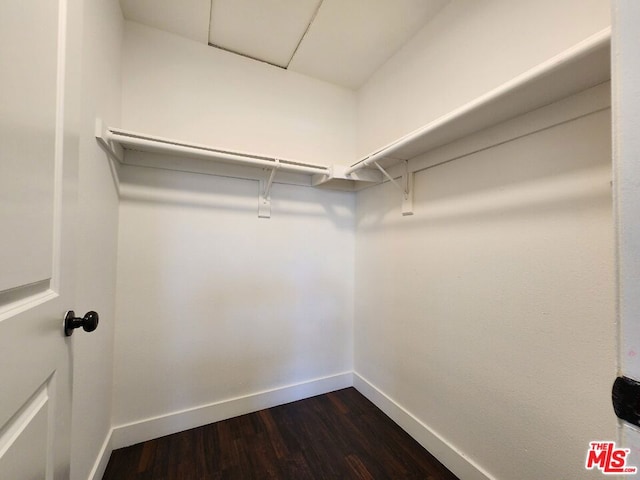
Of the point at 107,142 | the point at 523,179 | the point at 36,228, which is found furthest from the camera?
the point at 107,142

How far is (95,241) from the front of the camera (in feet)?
3.67

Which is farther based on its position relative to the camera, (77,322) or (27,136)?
(77,322)

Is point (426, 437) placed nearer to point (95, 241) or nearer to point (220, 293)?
point (220, 293)

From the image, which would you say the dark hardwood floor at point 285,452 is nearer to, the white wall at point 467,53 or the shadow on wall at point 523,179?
the shadow on wall at point 523,179

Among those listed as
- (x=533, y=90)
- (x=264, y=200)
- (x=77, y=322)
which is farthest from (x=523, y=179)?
(x=77, y=322)

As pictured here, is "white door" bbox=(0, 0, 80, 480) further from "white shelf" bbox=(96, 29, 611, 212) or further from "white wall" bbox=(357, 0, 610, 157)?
"white wall" bbox=(357, 0, 610, 157)

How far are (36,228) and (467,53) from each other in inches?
70.1

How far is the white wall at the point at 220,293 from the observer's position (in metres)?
1.50

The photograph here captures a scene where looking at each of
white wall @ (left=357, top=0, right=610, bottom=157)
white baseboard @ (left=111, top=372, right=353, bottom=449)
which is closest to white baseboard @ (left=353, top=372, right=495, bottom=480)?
white baseboard @ (left=111, top=372, right=353, bottom=449)

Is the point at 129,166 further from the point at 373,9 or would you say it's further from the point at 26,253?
the point at 373,9

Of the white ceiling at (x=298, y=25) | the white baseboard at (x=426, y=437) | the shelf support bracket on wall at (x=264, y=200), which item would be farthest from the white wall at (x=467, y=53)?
the white baseboard at (x=426, y=437)

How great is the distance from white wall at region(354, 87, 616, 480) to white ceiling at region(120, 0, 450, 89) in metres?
0.85

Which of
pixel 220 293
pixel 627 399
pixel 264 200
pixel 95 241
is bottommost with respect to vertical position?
pixel 220 293

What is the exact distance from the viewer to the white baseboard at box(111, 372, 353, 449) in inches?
57.7
